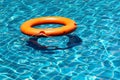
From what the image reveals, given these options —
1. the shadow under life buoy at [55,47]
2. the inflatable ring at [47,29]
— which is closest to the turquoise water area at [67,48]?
the shadow under life buoy at [55,47]

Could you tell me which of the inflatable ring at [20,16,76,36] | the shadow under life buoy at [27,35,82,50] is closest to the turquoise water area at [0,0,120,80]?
the shadow under life buoy at [27,35,82,50]

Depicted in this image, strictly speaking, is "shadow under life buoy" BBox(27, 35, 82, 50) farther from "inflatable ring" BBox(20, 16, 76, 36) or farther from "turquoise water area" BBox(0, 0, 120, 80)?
"inflatable ring" BBox(20, 16, 76, 36)

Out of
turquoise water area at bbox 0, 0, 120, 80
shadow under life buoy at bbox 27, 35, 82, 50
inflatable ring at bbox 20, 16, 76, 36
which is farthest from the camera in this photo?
shadow under life buoy at bbox 27, 35, 82, 50

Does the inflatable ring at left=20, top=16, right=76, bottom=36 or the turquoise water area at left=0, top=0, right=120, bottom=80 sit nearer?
the turquoise water area at left=0, top=0, right=120, bottom=80

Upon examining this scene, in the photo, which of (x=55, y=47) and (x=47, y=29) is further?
(x=55, y=47)

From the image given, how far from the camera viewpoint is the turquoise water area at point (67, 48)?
4928mm

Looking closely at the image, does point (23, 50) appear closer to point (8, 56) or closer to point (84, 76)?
point (8, 56)

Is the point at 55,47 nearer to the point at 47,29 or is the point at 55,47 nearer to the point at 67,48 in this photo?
the point at 67,48

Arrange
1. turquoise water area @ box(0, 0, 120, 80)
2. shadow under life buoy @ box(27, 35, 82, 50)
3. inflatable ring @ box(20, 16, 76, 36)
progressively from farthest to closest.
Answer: shadow under life buoy @ box(27, 35, 82, 50), inflatable ring @ box(20, 16, 76, 36), turquoise water area @ box(0, 0, 120, 80)

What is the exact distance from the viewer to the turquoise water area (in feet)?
16.2

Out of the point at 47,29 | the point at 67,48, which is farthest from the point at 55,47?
the point at 47,29

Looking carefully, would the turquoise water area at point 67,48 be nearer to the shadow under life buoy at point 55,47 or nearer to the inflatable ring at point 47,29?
the shadow under life buoy at point 55,47

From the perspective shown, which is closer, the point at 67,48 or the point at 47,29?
the point at 47,29

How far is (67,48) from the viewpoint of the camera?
5672 millimetres
